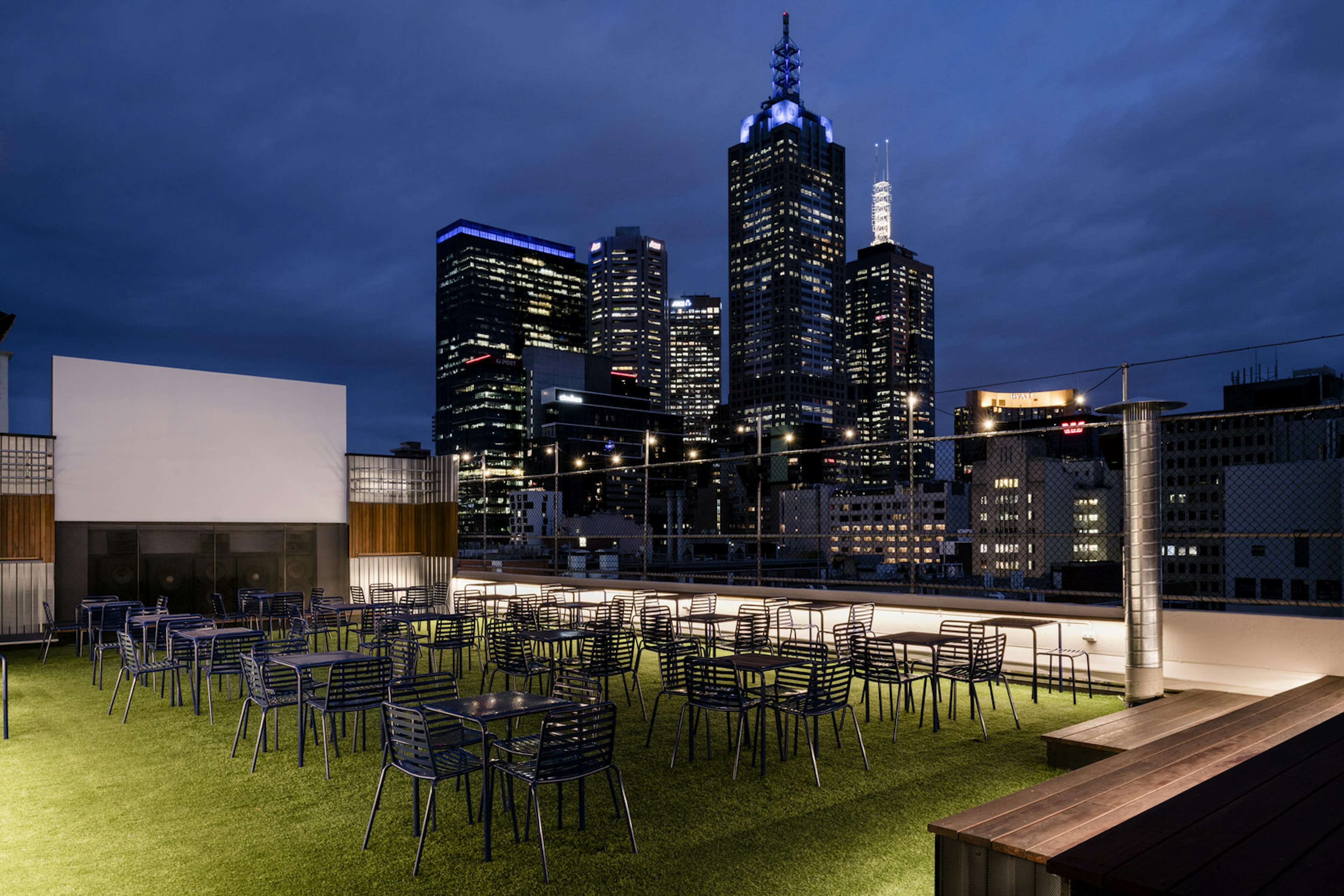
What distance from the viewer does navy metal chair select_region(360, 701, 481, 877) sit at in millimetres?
4238

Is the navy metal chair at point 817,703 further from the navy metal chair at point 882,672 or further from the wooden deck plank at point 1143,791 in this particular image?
the wooden deck plank at point 1143,791

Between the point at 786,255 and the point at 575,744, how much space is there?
173068 millimetres

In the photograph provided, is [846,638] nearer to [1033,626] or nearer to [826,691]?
[1033,626]

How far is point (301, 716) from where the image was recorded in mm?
6043

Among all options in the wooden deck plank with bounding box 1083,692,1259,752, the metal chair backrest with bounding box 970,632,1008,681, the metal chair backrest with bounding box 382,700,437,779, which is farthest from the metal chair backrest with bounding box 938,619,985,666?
the metal chair backrest with bounding box 382,700,437,779

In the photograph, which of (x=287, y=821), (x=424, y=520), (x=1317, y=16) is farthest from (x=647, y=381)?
(x=287, y=821)

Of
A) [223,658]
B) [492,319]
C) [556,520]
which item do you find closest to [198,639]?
[223,658]

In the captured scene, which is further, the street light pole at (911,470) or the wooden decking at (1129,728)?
the street light pole at (911,470)

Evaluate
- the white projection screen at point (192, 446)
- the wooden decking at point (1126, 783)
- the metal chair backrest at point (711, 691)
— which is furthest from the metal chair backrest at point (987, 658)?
the white projection screen at point (192, 446)

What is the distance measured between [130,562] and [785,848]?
14.3 meters

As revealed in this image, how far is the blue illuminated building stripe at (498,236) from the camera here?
171500 mm

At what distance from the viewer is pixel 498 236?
569ft

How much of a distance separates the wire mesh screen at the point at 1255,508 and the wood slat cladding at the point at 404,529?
1356 centimetres

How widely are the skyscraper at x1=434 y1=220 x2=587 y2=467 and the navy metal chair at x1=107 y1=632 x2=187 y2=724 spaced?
453 ft
